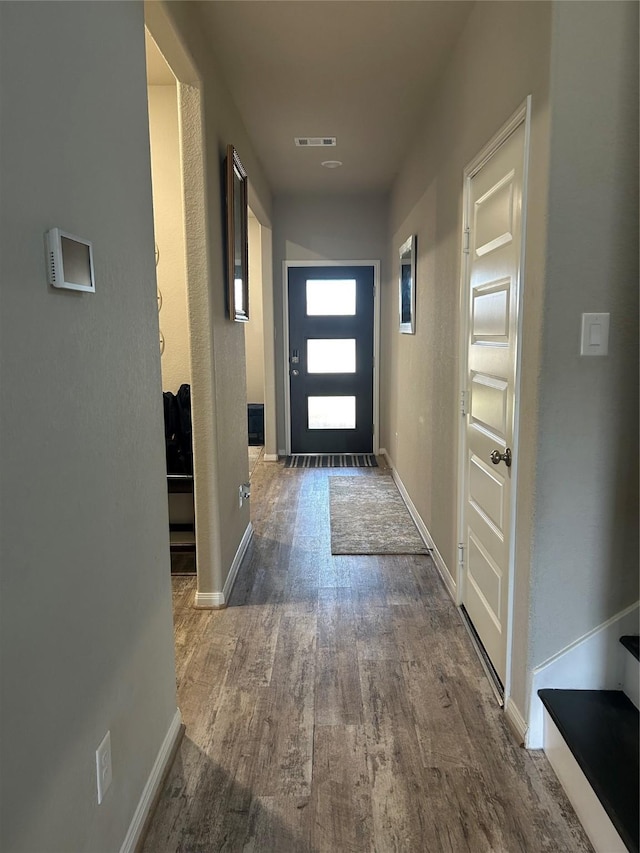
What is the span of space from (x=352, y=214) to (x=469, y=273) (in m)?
3.55

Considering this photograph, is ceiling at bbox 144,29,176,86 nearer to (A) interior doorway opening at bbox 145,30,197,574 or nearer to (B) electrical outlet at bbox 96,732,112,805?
(A) interior doorway opening at bbox 145,30,197,574

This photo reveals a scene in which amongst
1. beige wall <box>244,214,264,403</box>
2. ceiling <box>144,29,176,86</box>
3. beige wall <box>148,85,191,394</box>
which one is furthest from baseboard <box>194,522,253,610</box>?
beige wall <box>244,214,264,403</box>

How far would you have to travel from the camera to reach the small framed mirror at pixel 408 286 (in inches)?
158

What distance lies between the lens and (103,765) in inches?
51.9

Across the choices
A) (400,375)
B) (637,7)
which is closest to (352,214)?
(400,375)

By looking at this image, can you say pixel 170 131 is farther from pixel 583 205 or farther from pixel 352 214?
pixel 352 214

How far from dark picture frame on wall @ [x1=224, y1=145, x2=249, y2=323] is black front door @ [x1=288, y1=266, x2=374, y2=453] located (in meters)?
2.51

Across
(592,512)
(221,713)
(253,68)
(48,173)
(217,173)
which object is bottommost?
(221,713)

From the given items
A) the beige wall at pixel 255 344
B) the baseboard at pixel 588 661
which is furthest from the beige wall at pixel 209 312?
the beige wall at pixel 255 344

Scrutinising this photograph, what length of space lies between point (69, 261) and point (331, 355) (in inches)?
196

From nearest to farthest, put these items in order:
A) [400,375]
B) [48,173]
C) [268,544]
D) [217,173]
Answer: [48,173], [217,173], [268,544], [400,375]

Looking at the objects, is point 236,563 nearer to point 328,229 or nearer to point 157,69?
point 157,69

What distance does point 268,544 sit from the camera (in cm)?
373

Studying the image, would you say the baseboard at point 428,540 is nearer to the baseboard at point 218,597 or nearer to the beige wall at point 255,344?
the baseboard at point 218,597
